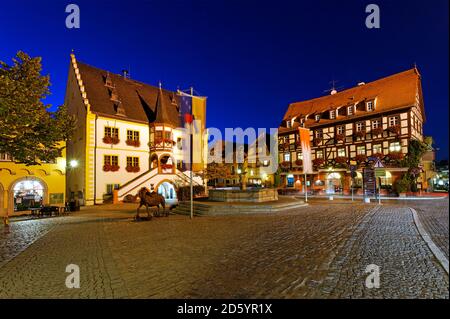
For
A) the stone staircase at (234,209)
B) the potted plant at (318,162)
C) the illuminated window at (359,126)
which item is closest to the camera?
the stone staircase at (234,209)

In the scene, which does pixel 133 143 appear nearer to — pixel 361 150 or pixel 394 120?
pixel 361 150

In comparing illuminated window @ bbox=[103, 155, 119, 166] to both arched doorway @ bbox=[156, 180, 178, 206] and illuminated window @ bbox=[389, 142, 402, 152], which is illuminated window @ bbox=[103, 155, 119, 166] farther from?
illuminated window @ bbox=[389, 142, 402, 152]

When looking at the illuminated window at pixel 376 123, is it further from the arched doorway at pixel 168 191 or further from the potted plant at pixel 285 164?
the arched doorway at pixel 168 191

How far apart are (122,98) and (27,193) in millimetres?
13030

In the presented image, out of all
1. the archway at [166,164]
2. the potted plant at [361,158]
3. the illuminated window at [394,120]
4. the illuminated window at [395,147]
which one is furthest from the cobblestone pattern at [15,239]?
the illuminated window at [394,120]

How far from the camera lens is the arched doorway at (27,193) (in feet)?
71.1

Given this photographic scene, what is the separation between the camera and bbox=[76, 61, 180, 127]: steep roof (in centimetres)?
2644

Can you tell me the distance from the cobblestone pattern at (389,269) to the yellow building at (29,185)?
24.0 metres

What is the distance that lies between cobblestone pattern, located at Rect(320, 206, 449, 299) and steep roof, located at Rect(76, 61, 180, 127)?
2458 centimetres

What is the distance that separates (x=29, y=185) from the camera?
73.5 ft

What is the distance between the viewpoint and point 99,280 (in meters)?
5.11

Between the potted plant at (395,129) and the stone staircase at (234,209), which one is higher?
the potted plant at (395,129)

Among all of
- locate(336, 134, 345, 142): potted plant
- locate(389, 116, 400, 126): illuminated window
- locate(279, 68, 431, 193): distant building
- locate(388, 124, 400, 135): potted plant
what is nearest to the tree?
locate(279, 68, 431, 193): distant building

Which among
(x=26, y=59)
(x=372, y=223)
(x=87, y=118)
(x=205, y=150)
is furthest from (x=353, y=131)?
(x=26, y=59)
